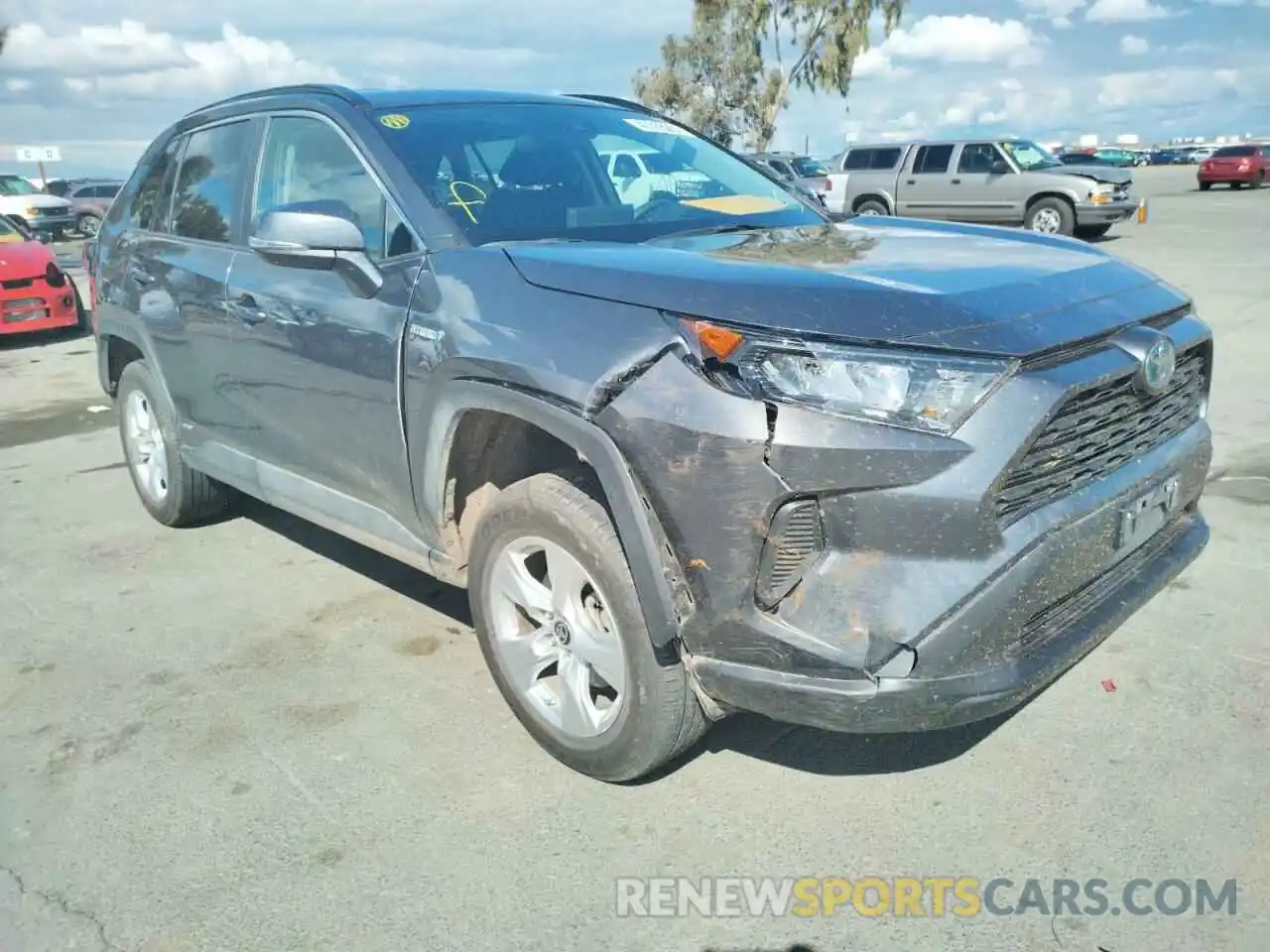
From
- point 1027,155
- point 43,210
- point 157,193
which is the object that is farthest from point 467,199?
point 43,210

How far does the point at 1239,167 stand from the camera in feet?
118

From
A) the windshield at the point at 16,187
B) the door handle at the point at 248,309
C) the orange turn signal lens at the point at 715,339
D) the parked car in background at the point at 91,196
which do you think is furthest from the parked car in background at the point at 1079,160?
the windshield at the point at 16,187

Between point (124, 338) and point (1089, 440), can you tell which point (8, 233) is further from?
point (1089, 440)

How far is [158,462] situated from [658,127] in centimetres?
287

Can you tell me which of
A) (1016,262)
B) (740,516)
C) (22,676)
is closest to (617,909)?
(740,516)

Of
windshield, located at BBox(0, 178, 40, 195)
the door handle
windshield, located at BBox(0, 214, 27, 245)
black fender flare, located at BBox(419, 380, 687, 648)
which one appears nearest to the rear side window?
windshield, located at BBox(0, 214, 27, 245)

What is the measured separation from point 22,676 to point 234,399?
48.2 inches

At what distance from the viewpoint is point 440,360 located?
9.95 feet

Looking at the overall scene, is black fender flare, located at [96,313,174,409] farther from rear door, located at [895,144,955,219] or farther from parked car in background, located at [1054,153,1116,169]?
parked car in background, located at [1054,153,1116,169]

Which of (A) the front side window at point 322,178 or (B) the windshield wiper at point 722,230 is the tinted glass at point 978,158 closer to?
(B) the windshield wiper at point 722,230

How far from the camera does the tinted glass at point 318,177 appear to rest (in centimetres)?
344

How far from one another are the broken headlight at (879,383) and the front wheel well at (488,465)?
696mm

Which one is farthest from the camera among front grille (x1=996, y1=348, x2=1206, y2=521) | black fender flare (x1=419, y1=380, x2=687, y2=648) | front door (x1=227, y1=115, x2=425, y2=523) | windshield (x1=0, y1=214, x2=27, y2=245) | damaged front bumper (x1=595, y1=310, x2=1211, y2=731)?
windshield (x1=0, y1=214, x2=27, y2=245)

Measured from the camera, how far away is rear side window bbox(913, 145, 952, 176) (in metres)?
19.8
